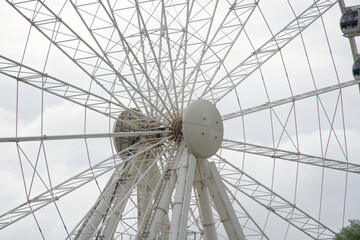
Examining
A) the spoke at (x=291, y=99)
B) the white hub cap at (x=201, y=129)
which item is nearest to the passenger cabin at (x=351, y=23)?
the spoke at (x=291, y=99)

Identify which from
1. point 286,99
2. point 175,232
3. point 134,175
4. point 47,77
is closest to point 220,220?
point 175,232

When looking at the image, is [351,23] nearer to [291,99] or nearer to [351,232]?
[291,99]

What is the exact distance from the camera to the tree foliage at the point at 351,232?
89.3ft

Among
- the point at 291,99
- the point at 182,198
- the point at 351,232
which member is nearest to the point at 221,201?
the point at 182,198

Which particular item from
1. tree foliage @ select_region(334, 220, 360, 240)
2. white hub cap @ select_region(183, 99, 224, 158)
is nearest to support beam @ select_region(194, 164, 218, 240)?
white hub cap @ select_region(183, 99, 224, 158)

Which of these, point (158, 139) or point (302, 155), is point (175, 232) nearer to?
point (158, 139)

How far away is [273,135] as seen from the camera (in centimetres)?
3209

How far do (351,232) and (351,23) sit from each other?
12469 millimetres

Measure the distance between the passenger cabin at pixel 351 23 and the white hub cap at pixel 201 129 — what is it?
10753 millimetres

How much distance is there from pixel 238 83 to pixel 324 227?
9736 millimetres

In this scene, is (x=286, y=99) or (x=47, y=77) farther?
(x=286, y=99)

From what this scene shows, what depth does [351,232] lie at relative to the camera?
2752 cm

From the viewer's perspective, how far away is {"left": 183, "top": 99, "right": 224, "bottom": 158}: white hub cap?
26.9 metres

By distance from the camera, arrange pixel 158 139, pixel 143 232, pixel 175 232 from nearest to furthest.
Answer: pixel 175 232 → pixel 143 232 → pixel 158 139
